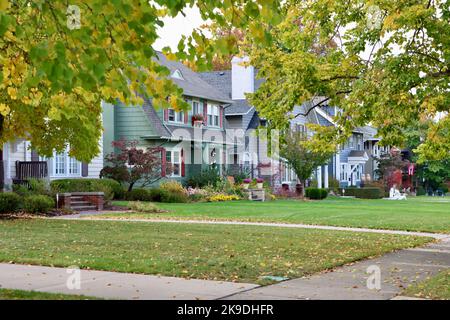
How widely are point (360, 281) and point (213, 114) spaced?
30.1m

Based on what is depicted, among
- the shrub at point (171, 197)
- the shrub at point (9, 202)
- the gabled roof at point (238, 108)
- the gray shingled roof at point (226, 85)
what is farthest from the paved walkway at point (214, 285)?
the gray shingled roof at point (226, 85)

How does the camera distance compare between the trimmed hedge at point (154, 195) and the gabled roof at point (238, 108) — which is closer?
the trimmed hedge at point (154, 195)

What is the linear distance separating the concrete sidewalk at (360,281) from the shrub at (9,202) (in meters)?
13.5

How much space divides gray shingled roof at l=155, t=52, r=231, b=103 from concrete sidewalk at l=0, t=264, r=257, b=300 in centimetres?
2634

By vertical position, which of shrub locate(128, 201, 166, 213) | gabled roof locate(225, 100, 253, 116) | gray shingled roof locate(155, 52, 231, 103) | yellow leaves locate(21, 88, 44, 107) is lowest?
shrub locate(128, 201, 166, 213)

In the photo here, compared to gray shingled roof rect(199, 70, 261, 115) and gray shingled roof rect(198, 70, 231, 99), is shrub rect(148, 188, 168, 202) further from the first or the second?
gray shingled roof rect(198, 70, 231, 99)

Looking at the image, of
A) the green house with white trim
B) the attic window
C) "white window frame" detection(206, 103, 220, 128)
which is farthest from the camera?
"white window frame" detection(206, 103, 220, 128)

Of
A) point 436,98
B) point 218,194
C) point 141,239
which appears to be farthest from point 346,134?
point 218,194

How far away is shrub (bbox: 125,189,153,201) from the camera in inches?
1243

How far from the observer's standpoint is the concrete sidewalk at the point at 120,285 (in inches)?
327

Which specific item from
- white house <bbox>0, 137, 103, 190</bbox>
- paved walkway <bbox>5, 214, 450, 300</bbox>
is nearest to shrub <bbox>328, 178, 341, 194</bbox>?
white house <bbox>0, 137, 103, 190</bbox>

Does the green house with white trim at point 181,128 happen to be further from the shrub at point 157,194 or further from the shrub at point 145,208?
the shrub at point 145,208
